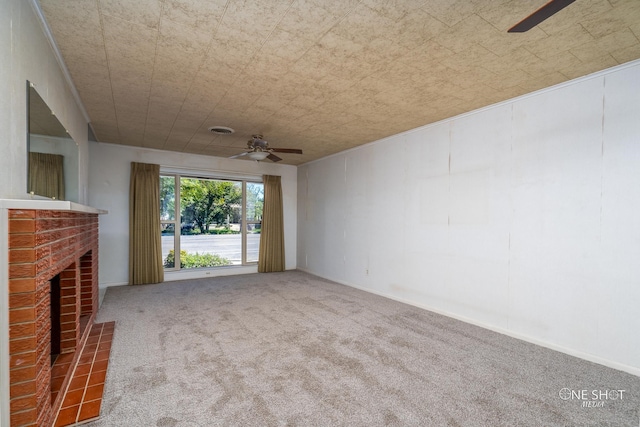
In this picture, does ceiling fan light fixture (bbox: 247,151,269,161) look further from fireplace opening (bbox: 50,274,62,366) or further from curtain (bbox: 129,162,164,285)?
curtain (bbox: 129,162,164,285)

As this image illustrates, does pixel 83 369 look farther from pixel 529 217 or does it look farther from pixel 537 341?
pixel 529 217

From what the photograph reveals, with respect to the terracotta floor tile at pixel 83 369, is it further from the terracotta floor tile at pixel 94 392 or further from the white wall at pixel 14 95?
the white wall at pixel 14 95

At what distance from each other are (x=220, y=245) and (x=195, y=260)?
61 cm

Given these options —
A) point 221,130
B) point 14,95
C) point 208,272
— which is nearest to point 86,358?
point 14,95

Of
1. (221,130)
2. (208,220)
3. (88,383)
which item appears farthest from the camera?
(208,220)

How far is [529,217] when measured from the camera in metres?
3.13

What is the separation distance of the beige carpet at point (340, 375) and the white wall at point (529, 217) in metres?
0.38

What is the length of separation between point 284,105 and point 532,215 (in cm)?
301

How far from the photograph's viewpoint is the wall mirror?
176 cm

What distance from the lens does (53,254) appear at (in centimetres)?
182

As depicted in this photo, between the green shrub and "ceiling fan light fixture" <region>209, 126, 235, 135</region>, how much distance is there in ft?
9.62

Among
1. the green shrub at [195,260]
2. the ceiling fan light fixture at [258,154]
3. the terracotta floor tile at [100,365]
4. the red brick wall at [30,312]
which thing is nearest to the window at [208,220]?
the green shrub at [195,260]

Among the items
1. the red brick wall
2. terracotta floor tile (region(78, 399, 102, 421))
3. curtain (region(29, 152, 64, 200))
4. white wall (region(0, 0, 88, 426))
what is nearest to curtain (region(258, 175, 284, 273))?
curtain (region(29, 152, 64, 200))

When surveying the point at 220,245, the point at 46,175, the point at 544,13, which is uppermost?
the point at 544,13
